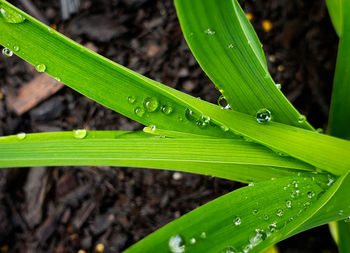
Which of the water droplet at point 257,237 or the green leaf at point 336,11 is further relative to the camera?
the green leaf at point 336,11

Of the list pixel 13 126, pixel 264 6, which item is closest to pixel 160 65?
pixel 264 6

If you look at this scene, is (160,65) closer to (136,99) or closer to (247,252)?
(136,99)

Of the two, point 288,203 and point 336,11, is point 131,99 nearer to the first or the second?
point 288,203

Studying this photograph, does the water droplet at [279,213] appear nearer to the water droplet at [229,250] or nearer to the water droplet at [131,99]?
the water droplet at [229,250]

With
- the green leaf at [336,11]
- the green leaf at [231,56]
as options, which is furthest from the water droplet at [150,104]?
the green leaf at [336,11]

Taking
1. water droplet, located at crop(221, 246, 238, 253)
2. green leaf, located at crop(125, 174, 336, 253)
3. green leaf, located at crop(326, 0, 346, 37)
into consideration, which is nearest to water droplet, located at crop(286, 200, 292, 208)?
green leaf, located at crop(125, 174, 336, 253)

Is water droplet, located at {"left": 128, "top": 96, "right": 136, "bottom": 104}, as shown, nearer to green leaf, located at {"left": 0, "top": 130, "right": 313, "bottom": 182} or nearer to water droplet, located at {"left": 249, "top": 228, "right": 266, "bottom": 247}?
green leaf, located at {"left": 0, "top": 130, "right": 313, "bottom": 182}

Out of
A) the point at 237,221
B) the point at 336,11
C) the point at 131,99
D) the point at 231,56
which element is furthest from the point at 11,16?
the point at 336,11
